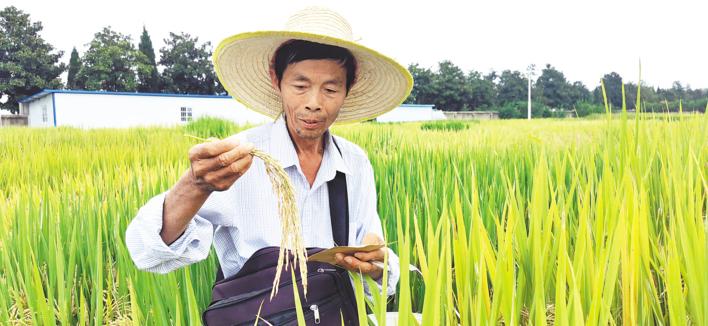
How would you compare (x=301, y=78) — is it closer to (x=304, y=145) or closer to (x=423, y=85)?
(x=304, y=145)

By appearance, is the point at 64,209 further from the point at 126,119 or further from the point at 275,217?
the point at 126,119

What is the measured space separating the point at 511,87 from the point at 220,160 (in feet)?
158

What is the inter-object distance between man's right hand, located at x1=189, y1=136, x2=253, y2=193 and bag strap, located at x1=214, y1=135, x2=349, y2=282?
40 cm

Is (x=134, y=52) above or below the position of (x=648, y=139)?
above

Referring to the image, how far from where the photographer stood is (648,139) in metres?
1.44

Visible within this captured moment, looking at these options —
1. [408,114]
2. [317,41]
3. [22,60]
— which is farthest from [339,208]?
[22,60]

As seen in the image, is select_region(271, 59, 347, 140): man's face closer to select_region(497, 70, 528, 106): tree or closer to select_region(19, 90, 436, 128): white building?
select_region(19, 90, 436, 128): white building

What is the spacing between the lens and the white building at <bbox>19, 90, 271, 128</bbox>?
17562 mm

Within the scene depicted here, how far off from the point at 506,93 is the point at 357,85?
47.4m

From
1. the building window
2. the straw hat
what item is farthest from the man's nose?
the building window

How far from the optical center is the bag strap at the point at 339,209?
3.43 feet

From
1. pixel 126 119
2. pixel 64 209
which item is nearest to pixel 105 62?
pixel 126 119

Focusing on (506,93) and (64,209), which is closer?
(64,209)

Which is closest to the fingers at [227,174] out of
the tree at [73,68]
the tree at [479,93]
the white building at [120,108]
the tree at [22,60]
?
the white building at [120,108]
